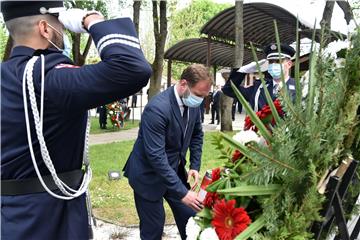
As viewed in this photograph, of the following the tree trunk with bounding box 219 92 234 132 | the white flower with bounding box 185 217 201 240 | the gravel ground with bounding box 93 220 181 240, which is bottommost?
the tree trunk with bounding box 219 92 234 132

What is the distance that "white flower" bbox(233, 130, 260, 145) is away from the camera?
5.28 ft

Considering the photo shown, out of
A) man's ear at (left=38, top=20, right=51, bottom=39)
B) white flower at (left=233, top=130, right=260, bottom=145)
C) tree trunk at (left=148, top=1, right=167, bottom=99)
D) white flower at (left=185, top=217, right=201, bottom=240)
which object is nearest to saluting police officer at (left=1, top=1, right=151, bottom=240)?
man's ear at (left=38, top=20, right=51, bottom=39)

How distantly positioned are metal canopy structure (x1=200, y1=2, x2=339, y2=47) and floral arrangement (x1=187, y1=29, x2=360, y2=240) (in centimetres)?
1105

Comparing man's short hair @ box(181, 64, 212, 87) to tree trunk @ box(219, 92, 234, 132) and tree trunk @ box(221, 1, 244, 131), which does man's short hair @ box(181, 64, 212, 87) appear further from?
tree trunk @ box(219, 92, 234, 132)

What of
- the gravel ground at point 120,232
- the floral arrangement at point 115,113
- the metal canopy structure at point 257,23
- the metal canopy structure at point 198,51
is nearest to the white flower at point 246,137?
the gravel ground at point 120,232

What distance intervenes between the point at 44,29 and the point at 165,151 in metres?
1.65

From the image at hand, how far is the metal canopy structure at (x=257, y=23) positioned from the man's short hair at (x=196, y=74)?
936 cm

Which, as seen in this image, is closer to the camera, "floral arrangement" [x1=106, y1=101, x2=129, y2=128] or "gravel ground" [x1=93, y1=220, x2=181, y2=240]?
"gravel ground" [x1=93, y1=220, x2=181, y2=240]

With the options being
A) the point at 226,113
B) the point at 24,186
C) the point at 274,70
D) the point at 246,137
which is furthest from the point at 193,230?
the point at 226,113

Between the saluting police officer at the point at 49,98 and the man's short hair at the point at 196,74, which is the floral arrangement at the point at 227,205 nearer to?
the saluting police officer at the point at 49,98

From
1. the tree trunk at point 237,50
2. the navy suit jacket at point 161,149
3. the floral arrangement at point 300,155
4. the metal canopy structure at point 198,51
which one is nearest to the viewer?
the floral arrangement at point 300,155

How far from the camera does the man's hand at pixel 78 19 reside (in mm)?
1723

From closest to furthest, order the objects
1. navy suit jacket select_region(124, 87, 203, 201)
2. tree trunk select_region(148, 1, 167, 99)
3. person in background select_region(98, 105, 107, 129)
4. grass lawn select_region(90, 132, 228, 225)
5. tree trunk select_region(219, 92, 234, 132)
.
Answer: navy suit jacket select_region(124, 87, 203, 201)
grass lawn select_region(90, 132, 228, 225)
tree trunk select_region(219, 92, 234, 132)
tree trunk select_region(148, 1, 167, 99)
person in background select_region(98, 105, 107, 129)

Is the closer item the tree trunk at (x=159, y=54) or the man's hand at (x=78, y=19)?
the man's hand at (x=78, y=19)
